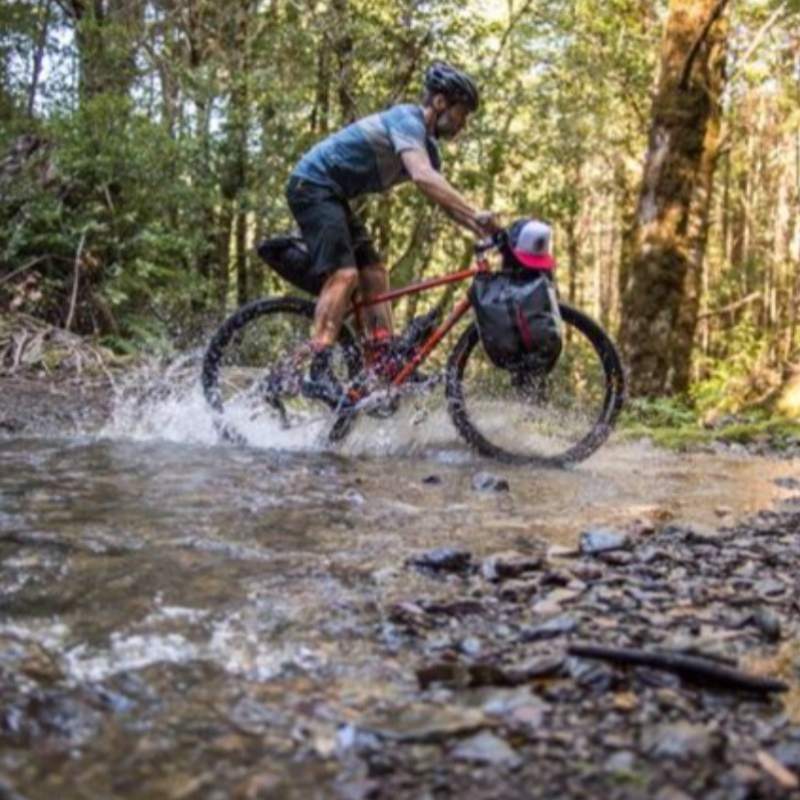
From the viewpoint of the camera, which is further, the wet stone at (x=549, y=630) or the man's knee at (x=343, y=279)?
the man's knee at (x=343, y=279)

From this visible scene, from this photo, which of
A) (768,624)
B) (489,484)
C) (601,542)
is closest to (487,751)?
(768,624)

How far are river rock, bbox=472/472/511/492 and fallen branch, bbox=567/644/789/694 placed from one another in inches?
96.0

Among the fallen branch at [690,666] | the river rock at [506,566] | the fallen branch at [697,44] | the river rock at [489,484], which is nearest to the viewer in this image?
the fallen branch at [690,666]

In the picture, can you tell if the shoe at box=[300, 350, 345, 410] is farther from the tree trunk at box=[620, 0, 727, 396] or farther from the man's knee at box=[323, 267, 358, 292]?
the tree trunk at box=[620, 0, 727, 396]

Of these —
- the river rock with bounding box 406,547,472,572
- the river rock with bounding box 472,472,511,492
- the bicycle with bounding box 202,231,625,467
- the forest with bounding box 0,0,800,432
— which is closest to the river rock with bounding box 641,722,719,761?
the river rock with bounding box 406,547,472,572

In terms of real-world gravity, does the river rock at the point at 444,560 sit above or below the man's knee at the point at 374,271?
below

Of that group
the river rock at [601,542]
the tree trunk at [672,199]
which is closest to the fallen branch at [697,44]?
the tree trunk at [672,199]

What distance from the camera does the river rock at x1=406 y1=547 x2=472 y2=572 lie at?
280 cm

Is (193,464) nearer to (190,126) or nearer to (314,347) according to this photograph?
(314,347)

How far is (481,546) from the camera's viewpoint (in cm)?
315

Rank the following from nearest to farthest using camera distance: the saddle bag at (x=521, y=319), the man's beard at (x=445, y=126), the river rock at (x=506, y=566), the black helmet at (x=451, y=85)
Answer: the river rock at (x=506, y=566) → the saddle bag at (x=521, y=319) → the black helmet at (x=451, y=85) → the man's beard at (x=445, y=126)

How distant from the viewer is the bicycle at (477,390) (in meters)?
5.61

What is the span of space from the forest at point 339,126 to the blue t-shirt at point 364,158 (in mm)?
3795

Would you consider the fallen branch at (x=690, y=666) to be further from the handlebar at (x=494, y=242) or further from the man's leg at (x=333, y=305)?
the man's leg at (x=333, y=305)
